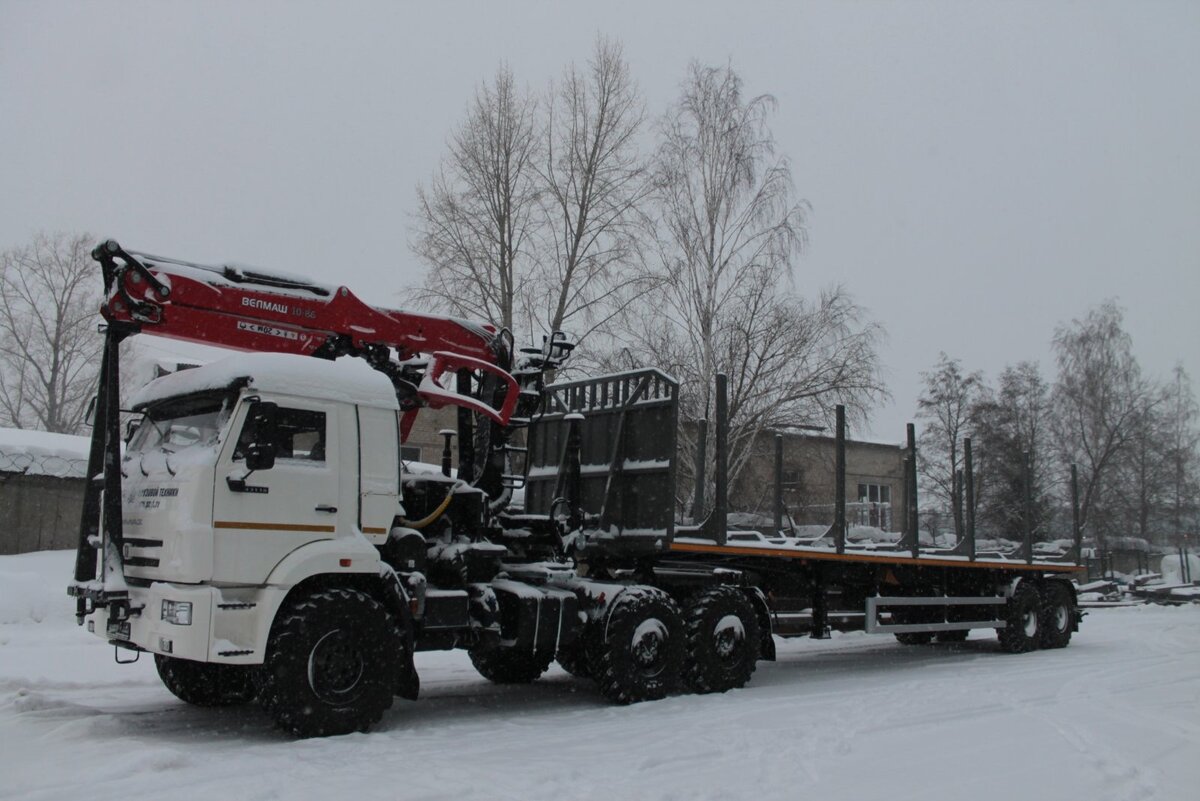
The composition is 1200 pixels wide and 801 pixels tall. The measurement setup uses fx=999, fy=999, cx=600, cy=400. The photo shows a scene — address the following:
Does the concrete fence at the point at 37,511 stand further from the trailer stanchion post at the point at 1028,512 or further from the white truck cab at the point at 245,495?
the trailer stanchion post at the point at 1028,512

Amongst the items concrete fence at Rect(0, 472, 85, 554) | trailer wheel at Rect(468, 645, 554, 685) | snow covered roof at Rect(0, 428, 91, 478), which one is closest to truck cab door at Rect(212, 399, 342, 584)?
trailer wheel at Rect(468, 645, 554, 685)

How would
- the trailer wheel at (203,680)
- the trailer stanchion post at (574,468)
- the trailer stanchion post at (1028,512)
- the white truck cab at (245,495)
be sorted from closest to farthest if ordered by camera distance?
the white truck cab at (245,495) → the trailer wheel at (203,680) → the trailer stanchion post at (574,468) → the trailer stanchion post at (1028,512)

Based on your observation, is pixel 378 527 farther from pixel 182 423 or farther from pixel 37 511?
pixel 37 511

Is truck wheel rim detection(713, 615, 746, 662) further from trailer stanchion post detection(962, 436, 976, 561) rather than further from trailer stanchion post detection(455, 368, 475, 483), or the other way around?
trailer stanchion post detection(962, 436, 976, 561)

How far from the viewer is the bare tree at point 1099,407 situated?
45.6 meters

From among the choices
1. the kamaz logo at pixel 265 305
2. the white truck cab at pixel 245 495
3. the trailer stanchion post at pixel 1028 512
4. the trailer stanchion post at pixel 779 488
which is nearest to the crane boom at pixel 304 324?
the kamaz logo at pixel 265 305

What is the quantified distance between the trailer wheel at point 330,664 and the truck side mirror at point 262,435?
1102 mm

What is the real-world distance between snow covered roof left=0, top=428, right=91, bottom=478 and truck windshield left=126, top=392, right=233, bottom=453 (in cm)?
1113

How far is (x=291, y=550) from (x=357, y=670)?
1040 millimetres

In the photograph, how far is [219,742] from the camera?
731 cm

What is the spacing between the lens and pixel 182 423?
26.1ft

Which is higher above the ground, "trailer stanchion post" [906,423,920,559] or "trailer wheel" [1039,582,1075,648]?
"trailer stanchion post" [906,423,920,559]

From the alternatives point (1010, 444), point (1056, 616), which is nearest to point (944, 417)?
point (1010, 444)

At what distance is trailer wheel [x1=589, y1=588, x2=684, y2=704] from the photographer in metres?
9.38
